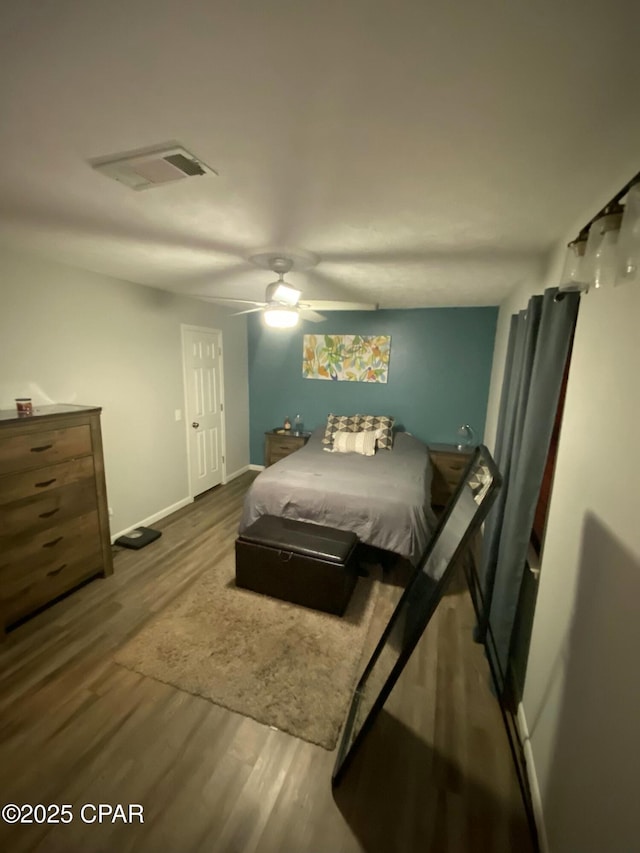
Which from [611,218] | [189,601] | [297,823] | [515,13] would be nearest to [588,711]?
[297,823]

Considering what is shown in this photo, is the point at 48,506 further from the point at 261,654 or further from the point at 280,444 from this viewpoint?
the point at 280,444

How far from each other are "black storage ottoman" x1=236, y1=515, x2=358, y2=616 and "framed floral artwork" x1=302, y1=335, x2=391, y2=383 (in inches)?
93.7

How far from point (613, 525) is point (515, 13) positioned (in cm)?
122

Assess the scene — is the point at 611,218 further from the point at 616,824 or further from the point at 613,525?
the point at 616,824

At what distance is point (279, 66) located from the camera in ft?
2.54

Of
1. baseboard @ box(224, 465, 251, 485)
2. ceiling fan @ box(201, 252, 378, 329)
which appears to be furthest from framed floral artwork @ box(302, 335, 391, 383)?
ceiling fan @ box(201, 252, 378, 329)

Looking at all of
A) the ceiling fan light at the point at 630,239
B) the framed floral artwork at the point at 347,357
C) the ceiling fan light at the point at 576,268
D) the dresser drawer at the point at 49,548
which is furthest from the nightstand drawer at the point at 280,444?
the ceiling fan light at the point at 630,239

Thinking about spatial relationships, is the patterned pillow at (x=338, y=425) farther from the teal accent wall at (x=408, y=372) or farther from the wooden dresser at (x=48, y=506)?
the wooden dresser at (x=48, y=506)

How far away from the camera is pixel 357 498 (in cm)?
269

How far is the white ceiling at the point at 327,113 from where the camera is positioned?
2.17ft

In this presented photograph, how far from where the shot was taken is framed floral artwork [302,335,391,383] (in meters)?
4.30

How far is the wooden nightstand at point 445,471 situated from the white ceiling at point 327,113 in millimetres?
2414

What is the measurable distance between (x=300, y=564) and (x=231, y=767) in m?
1.06

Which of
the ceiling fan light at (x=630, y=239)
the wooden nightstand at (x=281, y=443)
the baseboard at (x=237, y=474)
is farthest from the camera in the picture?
the baseboard at (x=237, y=474)
